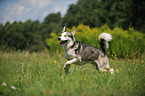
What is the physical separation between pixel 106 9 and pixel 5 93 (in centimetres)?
2509

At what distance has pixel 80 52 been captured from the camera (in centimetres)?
454

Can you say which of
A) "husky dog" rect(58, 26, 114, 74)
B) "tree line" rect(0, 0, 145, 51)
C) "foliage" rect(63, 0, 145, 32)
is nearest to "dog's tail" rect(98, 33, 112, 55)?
"husky dog" rect(58, 26, 114, 74)

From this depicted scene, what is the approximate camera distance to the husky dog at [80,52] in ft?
14.3

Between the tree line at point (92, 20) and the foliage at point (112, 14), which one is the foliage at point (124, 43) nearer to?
the tree line at point (92, 20)

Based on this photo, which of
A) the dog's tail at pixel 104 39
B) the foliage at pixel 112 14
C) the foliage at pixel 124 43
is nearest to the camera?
the dog's tail at pixel 104 39

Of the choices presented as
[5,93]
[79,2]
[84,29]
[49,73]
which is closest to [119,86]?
[49,73]

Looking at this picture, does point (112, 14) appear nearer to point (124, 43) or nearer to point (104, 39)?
point (124, 43)

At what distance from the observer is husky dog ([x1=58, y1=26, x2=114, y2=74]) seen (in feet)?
14.3

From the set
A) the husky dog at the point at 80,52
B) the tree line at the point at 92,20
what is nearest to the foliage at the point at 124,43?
the tree line at the point at 92,20

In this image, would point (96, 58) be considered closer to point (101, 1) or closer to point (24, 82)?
point (24, 82)

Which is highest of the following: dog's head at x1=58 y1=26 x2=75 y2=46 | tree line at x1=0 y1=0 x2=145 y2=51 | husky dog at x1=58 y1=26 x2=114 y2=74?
tree line at x1=0 y1=0 x2=145 y2=51

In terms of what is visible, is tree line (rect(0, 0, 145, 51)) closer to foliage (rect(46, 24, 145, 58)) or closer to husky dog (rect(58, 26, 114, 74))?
foliage (rect(46, 24, 145, 58))

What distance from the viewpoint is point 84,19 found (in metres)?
28.6

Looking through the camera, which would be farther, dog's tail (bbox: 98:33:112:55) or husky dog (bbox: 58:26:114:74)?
dog's tail (bbox: 98:33:112:55)
